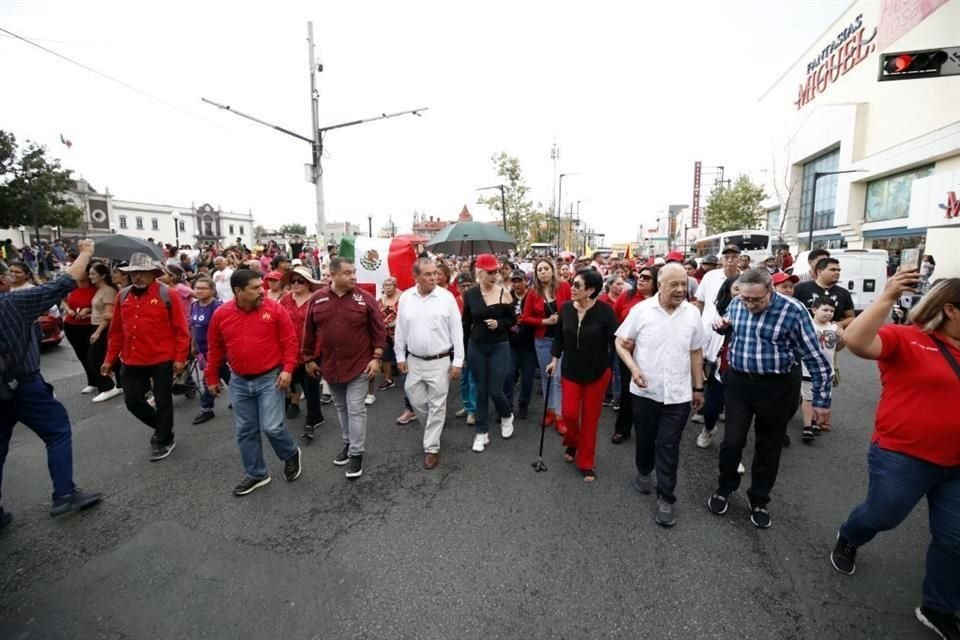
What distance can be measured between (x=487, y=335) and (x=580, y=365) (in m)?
1.13

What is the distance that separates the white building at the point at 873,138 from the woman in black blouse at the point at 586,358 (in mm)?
19855

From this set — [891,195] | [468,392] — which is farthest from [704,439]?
[891,195]

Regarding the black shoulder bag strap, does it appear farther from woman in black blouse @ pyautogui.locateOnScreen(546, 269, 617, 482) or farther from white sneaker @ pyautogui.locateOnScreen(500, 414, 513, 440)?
white sneaker @ pyautogui.locateOnScreen(500, 414, 513, 440)

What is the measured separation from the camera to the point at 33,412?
11.2 feet

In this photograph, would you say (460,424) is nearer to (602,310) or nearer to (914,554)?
(602,310)

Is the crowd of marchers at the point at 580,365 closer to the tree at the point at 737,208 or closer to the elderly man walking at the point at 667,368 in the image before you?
the elderly man walking at the point at 667,368

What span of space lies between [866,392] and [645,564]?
593 centimetres

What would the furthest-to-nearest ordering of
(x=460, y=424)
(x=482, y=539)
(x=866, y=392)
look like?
(x=866, y=392) → (x=460, y=424) → (x=482, y=539)

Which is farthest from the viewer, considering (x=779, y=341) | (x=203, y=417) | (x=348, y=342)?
(x=203, y=417)

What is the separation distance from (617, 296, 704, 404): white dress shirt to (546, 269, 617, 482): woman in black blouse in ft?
1.49

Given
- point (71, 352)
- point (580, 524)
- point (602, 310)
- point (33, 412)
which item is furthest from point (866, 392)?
point (71, 352)

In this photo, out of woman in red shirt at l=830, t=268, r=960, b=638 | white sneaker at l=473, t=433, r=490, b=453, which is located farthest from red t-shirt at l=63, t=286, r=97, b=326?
woman in red shirt at l=830, t=268, r=960, b=638

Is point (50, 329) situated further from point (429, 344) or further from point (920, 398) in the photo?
point (920, 398)

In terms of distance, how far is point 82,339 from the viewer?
21.1ft
